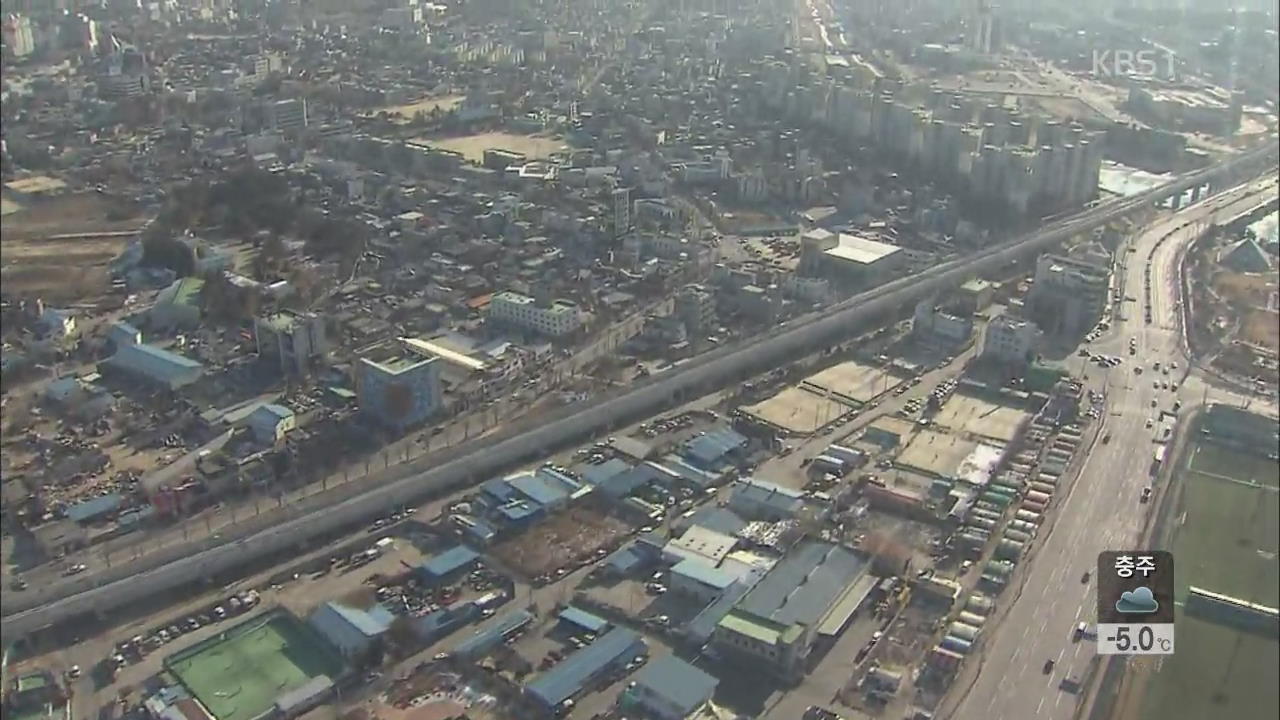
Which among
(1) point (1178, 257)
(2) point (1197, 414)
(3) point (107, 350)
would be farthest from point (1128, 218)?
(3) point (107, 350)

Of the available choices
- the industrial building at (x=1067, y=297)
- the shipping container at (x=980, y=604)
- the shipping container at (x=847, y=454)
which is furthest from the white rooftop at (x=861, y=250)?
the shipping container at (x=980, y=604)

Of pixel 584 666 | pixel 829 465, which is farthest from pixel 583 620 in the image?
pixel 829 465

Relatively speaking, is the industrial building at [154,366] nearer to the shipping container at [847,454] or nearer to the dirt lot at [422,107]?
the shipping container at [847,454]

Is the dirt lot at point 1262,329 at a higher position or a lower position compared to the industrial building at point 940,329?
lower

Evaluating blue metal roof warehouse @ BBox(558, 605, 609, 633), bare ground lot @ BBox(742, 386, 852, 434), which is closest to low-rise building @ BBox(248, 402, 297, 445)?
blue metal roof warehouse @ BBox(558, 605, 609, 633)

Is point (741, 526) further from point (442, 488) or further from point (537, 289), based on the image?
point (537, 289)

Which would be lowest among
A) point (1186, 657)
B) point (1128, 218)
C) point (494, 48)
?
point (1128, 218)
